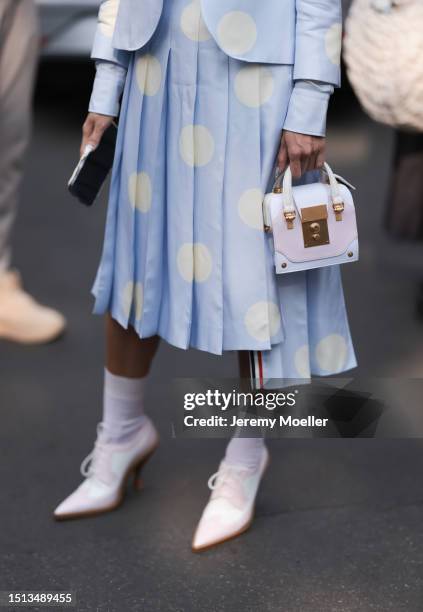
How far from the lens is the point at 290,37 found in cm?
202

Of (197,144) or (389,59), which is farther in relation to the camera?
→ (389,59)

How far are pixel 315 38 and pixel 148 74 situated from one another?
39 cm

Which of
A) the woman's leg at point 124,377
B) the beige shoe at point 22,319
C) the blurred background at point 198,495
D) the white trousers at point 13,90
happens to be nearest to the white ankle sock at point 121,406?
the woman's leg at point 124,377

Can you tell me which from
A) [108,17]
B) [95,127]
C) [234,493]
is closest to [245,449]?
[234,493]

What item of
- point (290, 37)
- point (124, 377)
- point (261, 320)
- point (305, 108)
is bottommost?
point (124, 377)

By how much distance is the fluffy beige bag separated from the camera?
2.82 meters

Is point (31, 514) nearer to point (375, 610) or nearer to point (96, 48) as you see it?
point (375, 610)

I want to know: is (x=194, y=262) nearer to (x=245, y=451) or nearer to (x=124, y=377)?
(x=124, y=377)

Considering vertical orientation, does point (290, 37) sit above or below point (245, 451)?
above

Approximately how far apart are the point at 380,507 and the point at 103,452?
2.49 ft

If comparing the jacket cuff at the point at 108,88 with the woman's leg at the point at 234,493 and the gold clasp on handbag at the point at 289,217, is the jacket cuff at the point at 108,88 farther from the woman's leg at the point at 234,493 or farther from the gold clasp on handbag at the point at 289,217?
the woman's leg at the point at 234,493

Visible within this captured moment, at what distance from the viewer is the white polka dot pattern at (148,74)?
2105 mm

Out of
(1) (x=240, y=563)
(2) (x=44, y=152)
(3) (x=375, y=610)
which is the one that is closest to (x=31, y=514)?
(1) (x=240, y=563)

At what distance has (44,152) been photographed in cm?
567
